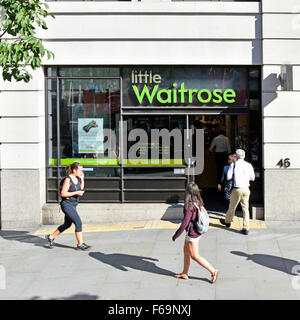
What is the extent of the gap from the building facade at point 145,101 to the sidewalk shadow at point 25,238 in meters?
0.40

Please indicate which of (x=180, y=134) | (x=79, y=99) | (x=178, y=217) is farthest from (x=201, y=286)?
(x=79, y=99)

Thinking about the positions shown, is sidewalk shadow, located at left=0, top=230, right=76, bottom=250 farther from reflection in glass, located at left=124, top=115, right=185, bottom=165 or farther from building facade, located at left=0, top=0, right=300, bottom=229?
reflection in glass, located at left=124, top=115, right=185, bottom=165

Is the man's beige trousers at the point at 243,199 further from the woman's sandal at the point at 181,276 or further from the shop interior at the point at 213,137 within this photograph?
the woman's sandal at the point at 181,276

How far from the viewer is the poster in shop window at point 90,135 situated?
42.3 feet

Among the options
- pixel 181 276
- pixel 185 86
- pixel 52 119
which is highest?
pixel 185 86

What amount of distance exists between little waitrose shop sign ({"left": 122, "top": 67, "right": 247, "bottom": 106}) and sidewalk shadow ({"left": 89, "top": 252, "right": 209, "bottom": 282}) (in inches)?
170

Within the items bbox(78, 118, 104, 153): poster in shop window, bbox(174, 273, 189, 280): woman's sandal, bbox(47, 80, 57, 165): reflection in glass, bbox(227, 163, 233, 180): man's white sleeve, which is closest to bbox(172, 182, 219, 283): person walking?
bbox(174, 273, 189, 280): woman's sandal

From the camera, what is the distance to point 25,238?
11.5 meters

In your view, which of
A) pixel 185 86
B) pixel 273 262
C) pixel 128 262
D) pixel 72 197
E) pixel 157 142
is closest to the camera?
pixel 273 262

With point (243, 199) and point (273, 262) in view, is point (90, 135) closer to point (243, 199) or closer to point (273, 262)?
point (243, 199)

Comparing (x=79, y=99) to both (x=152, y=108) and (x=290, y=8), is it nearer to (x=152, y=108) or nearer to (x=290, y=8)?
(x=152, y=108)

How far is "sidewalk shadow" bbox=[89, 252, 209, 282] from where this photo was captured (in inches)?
348

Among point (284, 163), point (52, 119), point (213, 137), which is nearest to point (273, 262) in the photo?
point (284, 163)

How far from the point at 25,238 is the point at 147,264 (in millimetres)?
3513
